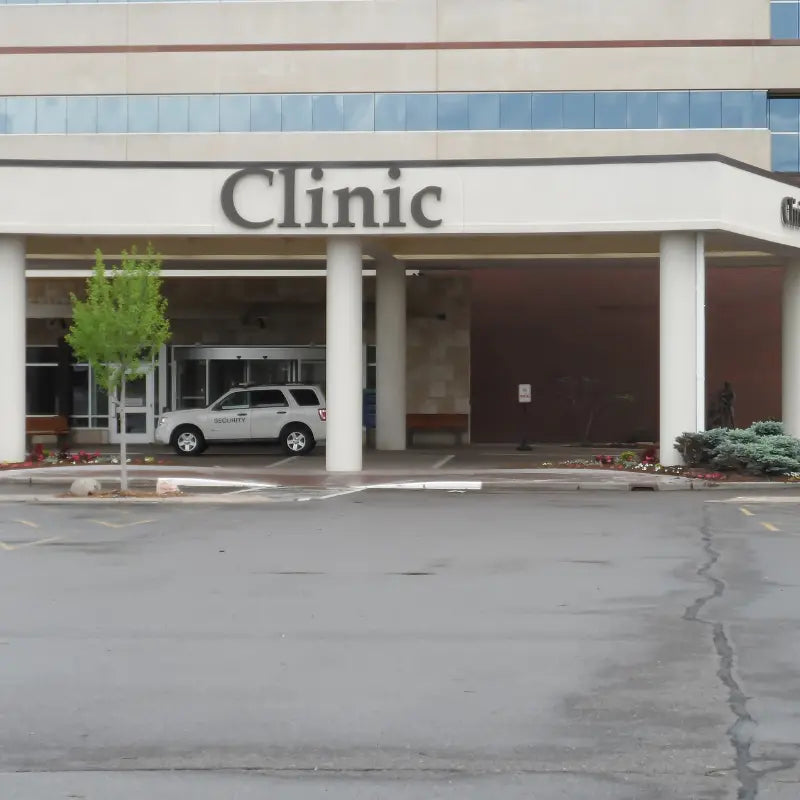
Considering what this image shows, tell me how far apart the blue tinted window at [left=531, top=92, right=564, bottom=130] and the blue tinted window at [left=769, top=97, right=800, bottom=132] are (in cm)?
597

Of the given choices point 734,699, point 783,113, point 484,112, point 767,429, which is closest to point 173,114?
point 484,112

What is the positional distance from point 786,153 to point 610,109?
17.5 ft

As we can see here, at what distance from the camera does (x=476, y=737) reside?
7520mm

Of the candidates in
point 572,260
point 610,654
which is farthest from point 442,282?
point 610,654

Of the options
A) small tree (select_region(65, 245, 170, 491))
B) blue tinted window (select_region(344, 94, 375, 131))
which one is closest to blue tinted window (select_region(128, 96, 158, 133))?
blue tinted window (select_region(344, 94, 375, 131))

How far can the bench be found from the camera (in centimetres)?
3903

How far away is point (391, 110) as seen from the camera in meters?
41.1

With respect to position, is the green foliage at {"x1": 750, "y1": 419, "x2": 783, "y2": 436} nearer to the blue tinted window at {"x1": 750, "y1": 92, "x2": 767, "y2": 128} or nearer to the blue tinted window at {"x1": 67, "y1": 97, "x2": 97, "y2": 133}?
the blue tinted window at {"x1": 750, "y1": 92, "x2": 767, "y2": 128}

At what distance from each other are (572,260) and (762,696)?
27.2 m

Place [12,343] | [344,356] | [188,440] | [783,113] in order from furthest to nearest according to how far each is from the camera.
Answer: [783,113], [188,440], [12,343], [344,356]

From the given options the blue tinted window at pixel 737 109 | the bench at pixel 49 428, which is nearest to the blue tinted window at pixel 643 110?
the blue tinted window at pixel 737 109

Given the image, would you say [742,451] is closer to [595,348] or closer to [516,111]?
[595,348]

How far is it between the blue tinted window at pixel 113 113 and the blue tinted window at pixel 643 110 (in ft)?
47.1

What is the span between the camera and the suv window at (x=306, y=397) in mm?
34750
